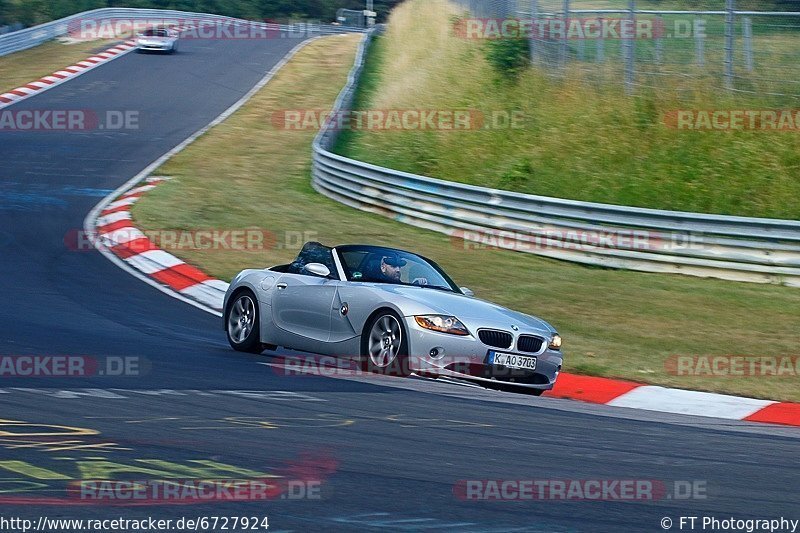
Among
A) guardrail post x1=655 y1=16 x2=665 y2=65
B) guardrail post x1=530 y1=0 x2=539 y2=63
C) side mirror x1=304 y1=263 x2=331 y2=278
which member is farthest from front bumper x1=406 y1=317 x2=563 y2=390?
guardrail post x1=530 y1=0 x2=539 y2=63

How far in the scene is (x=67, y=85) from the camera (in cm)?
3678

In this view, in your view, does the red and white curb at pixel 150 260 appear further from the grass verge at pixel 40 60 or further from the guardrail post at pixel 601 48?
the grass verge at pixel 40 60

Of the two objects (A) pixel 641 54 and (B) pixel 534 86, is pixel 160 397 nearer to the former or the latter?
(A) pixel 641 54

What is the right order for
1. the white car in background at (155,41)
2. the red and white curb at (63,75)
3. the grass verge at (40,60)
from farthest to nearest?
the white car in background at (155,41)
the grass verge at (40,60)
the red and white curb at (63,75)

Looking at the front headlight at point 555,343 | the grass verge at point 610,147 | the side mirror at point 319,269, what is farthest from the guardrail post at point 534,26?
the front headlight at point 555,343

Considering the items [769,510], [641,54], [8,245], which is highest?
[641,54]

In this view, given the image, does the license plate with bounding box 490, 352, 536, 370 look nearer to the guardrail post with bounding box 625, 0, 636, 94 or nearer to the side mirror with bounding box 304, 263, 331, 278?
the side mirror with bounding box 304, 263, 331, 278

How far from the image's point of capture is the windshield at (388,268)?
33.9 feet

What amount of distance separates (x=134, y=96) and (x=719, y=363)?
27563mm

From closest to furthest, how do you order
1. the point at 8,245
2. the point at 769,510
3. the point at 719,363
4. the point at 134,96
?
the point at 769,510 → the point at 719,363 → the point at 8,245 → the point at 134,96

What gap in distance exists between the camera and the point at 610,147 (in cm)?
2073

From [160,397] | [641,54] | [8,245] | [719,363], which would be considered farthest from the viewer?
[641,54]

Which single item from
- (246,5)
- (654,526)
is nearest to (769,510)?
(654,526)

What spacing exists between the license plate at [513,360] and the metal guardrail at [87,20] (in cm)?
3641
